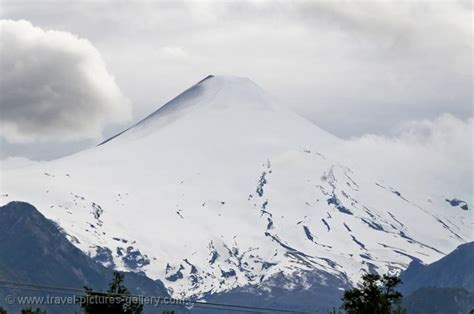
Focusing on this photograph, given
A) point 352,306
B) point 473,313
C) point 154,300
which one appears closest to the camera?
point 154,300

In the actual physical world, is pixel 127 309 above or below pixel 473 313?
below

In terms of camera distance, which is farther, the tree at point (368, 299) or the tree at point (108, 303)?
the tree at point (368, 299)

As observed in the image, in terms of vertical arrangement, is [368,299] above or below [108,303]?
above

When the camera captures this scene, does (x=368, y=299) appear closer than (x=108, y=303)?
No

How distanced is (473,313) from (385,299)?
147 feet

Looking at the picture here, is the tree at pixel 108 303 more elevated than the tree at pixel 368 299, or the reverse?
the tree at pixel 368 299

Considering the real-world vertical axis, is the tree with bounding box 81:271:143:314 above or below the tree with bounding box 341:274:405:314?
below

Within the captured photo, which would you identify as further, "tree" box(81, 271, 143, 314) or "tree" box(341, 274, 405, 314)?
"tree" box(341, 274, 405, 314)

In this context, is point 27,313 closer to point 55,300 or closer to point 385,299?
point 55,300

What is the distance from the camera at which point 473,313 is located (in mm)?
152750

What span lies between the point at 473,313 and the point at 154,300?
62.2 metres

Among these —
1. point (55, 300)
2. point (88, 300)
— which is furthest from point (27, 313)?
point (88, 300)

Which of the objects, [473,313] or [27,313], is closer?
[27,313]

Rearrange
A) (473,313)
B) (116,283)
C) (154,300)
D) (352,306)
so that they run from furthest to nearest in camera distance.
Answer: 1. (473,313)
2. (116,283)
3. (352,306)
4. (154,300)
